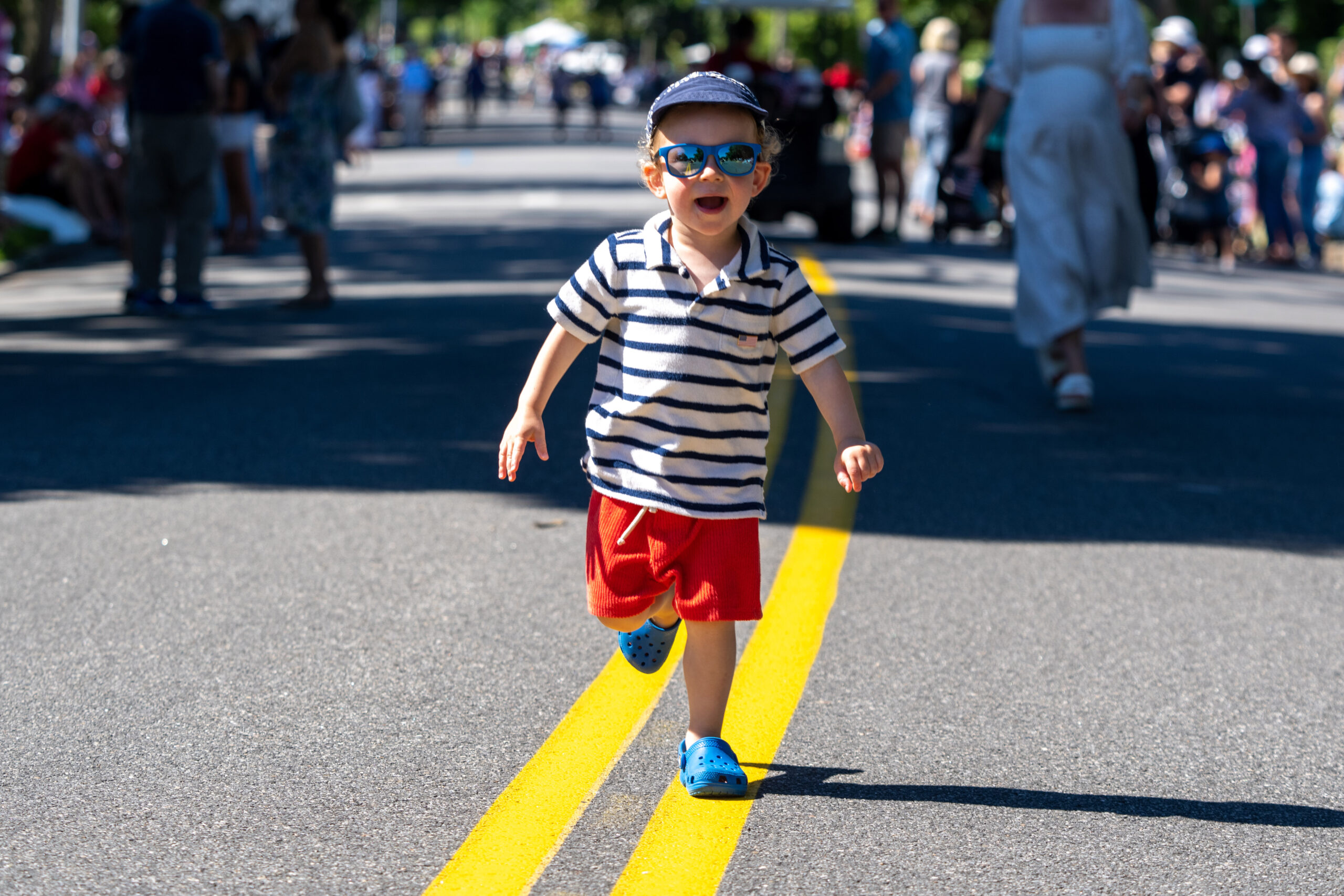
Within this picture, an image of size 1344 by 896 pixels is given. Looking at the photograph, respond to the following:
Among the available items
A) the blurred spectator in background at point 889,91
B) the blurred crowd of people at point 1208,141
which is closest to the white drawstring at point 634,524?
the blurred crowd of people at point 1208,141

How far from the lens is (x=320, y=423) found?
7.59 m

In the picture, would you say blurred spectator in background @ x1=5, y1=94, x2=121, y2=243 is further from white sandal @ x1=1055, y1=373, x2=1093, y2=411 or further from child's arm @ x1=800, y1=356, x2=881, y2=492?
child's arm @ x1=800, y1=356, x2=881, y2=492

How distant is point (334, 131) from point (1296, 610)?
755 centimetres

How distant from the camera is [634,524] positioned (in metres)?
3.56

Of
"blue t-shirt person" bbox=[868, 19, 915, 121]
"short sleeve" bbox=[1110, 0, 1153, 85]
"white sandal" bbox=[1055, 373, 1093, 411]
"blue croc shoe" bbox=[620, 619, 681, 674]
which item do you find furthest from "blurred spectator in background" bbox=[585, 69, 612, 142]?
"blue croc shoe" bbox=[620, 619, 681, 674]

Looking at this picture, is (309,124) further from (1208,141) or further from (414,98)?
(414,98)

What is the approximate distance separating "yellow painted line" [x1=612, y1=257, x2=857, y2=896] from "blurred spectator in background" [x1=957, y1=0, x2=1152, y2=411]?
6.45ft

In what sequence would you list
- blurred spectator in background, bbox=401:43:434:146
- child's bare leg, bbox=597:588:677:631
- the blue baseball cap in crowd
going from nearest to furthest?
the blue baseball cap in crowd < child's bare leg, bbox=597:588:677:631 < blurred spectator in background, bbox=401:43:434:146

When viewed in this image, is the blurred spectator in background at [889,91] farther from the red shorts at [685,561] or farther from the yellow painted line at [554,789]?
the red shorts at [685,561]

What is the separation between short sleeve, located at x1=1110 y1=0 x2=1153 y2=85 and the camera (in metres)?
8.23

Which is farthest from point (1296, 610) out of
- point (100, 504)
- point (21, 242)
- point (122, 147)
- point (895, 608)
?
point (122, 147)

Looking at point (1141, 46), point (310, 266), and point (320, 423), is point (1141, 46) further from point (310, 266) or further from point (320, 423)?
point (310, 266)

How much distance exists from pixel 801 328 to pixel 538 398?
1.78 ft

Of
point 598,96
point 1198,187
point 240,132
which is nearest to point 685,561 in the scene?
point 240,132
